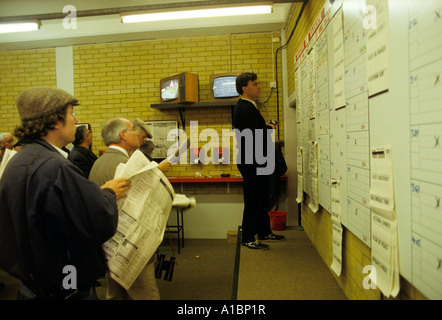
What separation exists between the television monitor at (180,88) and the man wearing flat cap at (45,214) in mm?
3726

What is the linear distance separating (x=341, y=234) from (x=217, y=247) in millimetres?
3107

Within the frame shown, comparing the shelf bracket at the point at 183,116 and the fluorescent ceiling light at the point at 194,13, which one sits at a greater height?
the fluorescent ceiling light at the point at 194,13

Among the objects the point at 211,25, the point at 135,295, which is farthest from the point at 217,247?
the point at 211,25

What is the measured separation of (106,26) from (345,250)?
202 inches

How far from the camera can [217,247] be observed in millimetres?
4945

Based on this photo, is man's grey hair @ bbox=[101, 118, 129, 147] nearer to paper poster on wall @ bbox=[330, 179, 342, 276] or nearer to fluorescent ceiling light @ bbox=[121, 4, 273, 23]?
paper poster on wall @ bbox=[330, 179, 342, 276]

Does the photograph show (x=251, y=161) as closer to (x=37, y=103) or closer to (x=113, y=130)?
(x=113, y=130)

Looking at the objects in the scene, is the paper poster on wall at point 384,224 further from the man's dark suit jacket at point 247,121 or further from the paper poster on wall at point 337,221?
the man's dark suit jacket at point 247,121

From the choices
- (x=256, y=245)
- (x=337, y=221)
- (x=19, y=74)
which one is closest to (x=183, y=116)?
(x=256, y=245)

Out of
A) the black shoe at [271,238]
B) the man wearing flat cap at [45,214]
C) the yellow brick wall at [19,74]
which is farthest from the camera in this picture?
the yellow brick wall at [19,74]

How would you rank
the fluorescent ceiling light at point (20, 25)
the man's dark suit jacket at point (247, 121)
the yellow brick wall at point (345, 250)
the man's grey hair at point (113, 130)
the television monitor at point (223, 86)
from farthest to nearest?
the television monitor at point (223, 86) → the fluorescent ceiling light at point (20, 25) → the man's dark suit jacket at point (247, 121) → the man's grey hair at point (113, 130) → the yellow brick wall at point (345, 250)

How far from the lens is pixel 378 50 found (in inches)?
55.7

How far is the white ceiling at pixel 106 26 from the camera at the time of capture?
459cm

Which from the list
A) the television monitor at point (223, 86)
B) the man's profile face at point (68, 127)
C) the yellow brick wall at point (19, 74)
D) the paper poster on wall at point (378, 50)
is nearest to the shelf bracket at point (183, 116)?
the television monitor at point (223, 86)
